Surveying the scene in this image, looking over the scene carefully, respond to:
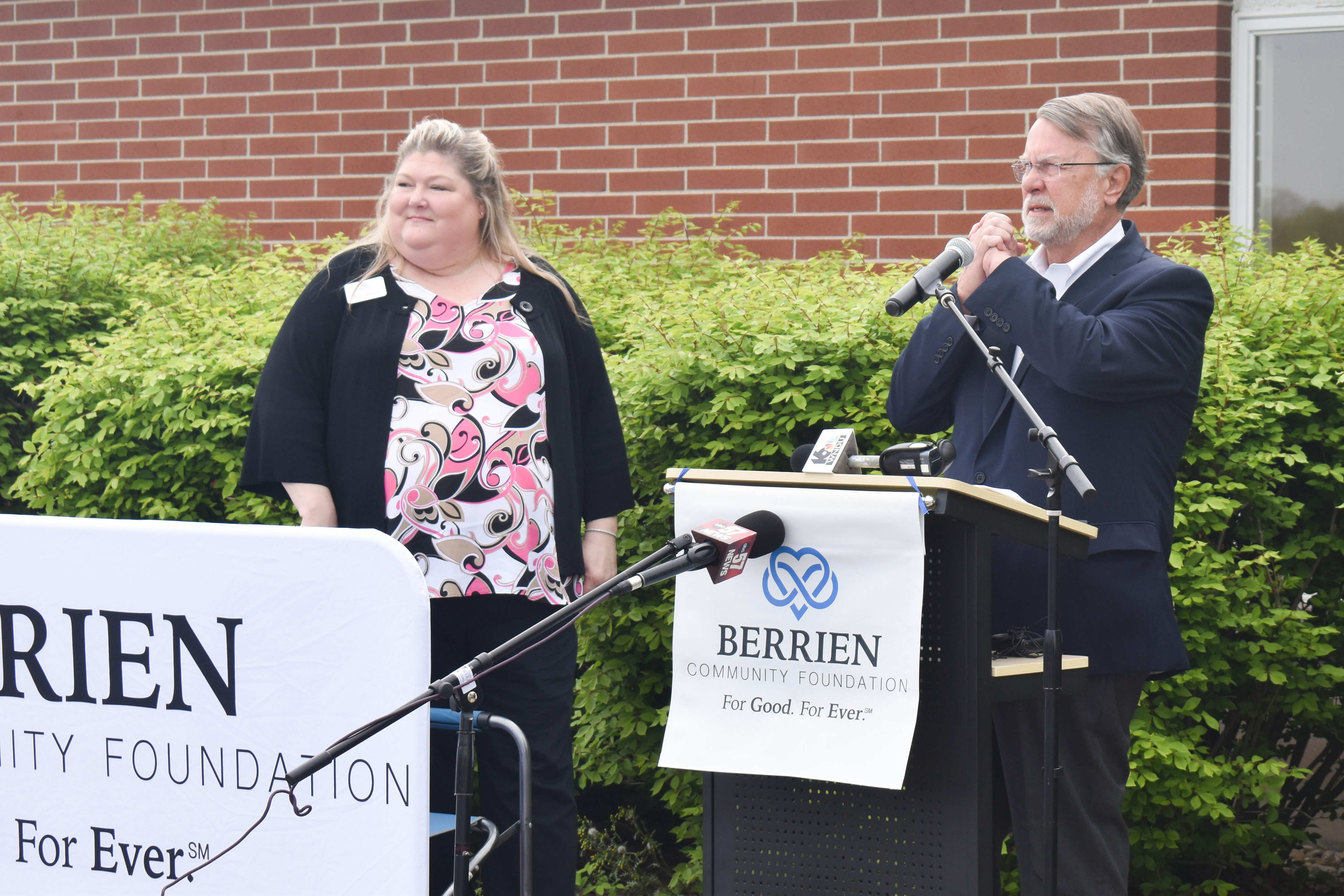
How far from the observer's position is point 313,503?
10.1ft

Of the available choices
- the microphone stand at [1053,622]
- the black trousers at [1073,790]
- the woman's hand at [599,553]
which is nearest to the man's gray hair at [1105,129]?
the microphone stand at [1053,622]

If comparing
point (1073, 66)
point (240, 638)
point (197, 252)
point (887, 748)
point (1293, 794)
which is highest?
point (1073, 66)

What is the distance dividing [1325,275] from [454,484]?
8.79 feet

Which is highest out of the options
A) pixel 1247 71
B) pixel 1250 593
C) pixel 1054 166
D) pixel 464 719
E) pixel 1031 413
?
pixel 1247 71

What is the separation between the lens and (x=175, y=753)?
8.13 feet

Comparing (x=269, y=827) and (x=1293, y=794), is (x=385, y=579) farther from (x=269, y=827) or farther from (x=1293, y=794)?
(x=1293, y=794)

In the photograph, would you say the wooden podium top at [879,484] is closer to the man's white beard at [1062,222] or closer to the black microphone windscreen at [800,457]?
the black microphone windscreen at [800,457]

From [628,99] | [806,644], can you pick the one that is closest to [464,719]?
[806,644]

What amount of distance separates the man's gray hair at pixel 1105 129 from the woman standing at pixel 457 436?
4.05 feet

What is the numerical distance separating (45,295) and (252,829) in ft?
11.7

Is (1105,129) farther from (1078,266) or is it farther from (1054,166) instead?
(1078,266)

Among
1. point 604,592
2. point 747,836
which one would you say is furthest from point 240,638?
point 747,836

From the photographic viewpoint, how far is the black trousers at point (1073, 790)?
2729 millimetres

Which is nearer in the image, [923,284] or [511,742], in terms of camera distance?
[923,284]
